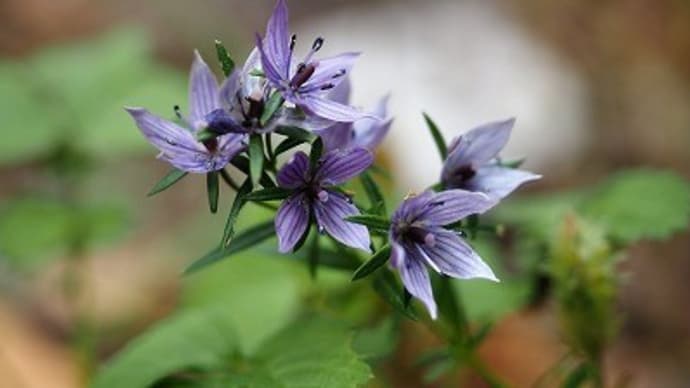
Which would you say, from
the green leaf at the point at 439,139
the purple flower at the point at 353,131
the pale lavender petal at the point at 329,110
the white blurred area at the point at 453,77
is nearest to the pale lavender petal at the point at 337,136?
the purple flower at the point at 353,131

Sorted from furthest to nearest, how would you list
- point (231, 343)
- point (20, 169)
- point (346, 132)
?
point (20, 169) < point (231, 343) < point (346, 132)

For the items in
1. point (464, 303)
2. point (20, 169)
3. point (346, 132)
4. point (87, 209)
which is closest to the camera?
point (346, 132)

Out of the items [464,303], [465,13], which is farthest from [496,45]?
[464,303]

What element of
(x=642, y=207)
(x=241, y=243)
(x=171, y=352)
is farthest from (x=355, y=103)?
(x=241, y=243)

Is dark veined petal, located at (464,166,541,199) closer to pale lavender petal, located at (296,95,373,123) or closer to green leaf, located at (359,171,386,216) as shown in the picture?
green leaf, located at (359,171,386,216)

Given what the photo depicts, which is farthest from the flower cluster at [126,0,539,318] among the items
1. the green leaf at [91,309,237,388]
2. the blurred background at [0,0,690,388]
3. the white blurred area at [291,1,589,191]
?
the white blurred area at [291,1,589,191]

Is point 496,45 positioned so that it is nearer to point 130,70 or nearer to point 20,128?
point 130,70

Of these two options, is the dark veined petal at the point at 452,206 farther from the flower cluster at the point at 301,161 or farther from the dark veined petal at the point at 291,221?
the dark veined petal at the point at 291,221
